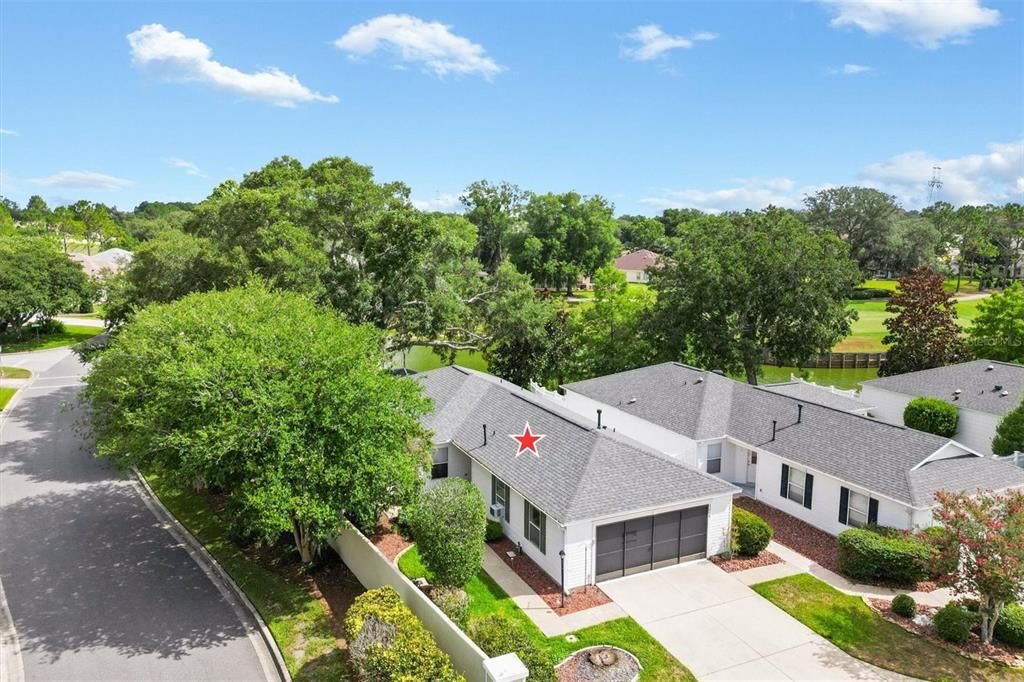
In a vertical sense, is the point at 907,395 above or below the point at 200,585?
above

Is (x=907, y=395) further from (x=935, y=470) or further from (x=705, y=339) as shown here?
(x=935, y=470)

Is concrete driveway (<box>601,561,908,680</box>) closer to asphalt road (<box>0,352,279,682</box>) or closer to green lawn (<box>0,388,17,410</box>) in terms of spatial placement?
asphalt road (<box>0,352,279,682</box>)

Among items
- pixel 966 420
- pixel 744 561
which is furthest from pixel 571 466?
pixel 966 420

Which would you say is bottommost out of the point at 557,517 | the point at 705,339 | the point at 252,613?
the point at 252,613

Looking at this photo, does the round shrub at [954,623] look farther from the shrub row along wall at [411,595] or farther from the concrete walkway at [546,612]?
the shrub row along wall at [411,595]

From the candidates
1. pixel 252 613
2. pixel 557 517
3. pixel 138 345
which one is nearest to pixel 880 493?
pixel 557 517

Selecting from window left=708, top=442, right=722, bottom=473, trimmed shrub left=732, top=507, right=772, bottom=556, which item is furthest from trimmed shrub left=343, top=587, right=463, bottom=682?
window left=708, top=442, right=722, bottom=473
